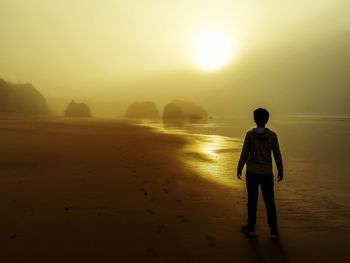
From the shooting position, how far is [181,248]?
5.80 metres

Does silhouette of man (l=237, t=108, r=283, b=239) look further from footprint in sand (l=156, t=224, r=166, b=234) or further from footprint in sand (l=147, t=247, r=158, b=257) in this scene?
footprint in sand (l=147, t=247, r=158, b=257)

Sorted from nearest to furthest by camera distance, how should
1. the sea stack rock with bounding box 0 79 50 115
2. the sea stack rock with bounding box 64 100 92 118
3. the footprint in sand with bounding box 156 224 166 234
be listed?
1. the footprint in sand with bounding box 156 224 166 234
2. the sea stack rock with bounding box 0 79 50 115
3. the sea stack rock with bounding box 64 100 92 118

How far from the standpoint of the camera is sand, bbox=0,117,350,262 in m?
5.57

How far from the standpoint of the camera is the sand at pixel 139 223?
5.57m

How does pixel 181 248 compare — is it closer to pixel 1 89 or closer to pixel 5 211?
pixel 5 211

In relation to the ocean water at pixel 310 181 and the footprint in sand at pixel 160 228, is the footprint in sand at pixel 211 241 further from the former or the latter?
the ocean water at pixel 310 181

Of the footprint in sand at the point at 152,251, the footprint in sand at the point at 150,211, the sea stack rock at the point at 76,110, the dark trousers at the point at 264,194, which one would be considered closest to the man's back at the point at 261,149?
the dark trousers at the point at 264,194

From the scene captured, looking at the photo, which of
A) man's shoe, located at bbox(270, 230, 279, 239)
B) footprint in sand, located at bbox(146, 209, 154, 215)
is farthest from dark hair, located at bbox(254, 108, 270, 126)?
footprint in sand, located at bbox(146, 209, 154, 215)

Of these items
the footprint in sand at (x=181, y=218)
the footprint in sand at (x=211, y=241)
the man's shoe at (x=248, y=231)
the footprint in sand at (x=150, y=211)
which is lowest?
the footprint in sand at (x=150, y=211)

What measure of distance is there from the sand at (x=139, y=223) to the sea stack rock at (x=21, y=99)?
440 ft

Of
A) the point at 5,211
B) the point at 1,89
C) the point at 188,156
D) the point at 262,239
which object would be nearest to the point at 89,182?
the point at 5,211

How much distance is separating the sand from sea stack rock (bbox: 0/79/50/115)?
13411cm

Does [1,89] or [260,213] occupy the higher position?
[1,89]

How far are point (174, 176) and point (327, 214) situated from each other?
6386mm
